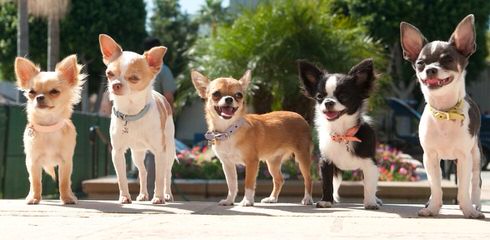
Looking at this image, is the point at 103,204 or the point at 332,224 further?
the point at 103,204

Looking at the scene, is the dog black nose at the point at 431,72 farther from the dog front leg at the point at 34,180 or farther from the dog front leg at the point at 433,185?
the dog front leg at the point at 34,180

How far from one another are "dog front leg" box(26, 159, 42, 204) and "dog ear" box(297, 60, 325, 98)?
2.58 meters

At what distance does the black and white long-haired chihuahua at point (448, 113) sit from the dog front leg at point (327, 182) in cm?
90

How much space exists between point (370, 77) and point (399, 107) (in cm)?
1957

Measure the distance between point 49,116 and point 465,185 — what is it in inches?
147

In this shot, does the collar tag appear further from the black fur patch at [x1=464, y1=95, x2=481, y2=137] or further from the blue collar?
the black fur patch at [x1=464, y1=95, x2=481, y2=137]

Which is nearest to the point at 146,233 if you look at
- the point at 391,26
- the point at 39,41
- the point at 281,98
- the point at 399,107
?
the point at 281,98

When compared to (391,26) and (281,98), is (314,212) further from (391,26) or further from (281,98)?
(391,26)

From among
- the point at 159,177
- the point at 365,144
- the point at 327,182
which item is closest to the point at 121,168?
the point at 159,177

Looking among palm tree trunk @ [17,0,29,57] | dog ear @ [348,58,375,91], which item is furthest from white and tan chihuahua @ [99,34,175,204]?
palm tree trunk @ [17,0,29,57]

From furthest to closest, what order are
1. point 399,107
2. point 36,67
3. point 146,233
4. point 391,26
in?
point 391,26
point 399,107
point 36,67
point 146,233

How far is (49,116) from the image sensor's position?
7.29 meters

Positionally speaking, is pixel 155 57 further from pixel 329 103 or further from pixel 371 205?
pixel 371 205

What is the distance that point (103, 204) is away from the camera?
7512 mm
